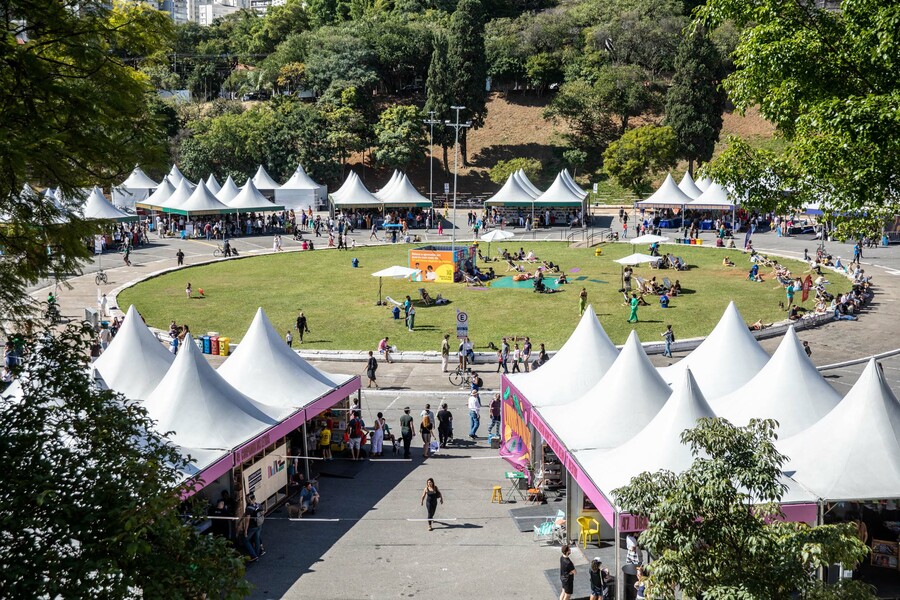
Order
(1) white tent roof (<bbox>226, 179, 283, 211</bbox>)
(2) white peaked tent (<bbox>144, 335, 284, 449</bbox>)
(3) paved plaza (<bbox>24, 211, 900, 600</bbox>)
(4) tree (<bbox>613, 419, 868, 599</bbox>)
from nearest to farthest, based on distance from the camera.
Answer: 1. (4) tree (<bbox>613, 419, 868, 599</bbox>)
2. (3) paved plaza (<bbox>24, 211, 900, 600</bbox>)
3. (2) white peaked tent (<bbox>144, 335, 284, 449</bbox>)
4. (1) white tent roof (<bbox>226, 179, 283, 211</bbox>)

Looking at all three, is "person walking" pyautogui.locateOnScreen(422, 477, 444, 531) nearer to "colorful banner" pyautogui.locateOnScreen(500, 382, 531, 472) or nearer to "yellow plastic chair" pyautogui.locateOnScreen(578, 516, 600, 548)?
"yellow plastic chair" pyautogui.locateOnScreen(578, 516, 600, 548)

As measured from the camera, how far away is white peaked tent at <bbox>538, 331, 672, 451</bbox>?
51.3 feet

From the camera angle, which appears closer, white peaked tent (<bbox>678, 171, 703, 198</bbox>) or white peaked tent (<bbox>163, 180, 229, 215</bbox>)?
white peaked tent (<bbox>163, 180, 229, 215</bbox>)

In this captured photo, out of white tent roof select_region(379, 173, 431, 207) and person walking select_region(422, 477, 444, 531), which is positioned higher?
white tent roof select_region(379, 173, 431, 207)

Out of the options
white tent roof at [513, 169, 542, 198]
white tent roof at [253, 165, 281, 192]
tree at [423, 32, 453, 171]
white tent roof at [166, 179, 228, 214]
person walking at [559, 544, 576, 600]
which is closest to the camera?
person walking at [559, 544, 576, 600]

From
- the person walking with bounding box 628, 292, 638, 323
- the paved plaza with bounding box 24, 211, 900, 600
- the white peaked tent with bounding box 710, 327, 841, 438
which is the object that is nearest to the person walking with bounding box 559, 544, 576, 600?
the paved plaza with bounding box 24, 211, 900, 600

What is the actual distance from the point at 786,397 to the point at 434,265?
26.0 meters

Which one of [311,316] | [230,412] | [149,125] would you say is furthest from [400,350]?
[149,125]

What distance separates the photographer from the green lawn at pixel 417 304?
3178 centimetres

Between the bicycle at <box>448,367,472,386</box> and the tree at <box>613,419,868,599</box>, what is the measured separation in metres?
17.5

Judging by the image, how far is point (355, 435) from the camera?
795 inches

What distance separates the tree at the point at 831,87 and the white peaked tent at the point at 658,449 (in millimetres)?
4149

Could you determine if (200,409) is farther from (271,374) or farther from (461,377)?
(461,377)

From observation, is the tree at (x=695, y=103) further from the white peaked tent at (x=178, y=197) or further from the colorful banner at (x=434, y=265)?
the white peaked tent at (x=178, y=197)
